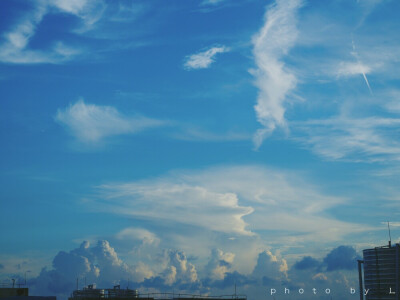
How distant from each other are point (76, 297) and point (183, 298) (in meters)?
33.0

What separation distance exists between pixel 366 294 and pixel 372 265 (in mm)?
10988

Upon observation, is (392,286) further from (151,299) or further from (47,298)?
(47,298)

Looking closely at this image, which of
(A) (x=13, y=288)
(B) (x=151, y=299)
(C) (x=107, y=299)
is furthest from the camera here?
(A) (x=13, y=288)

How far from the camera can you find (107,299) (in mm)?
154000

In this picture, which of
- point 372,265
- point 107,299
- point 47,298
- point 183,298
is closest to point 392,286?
point 372,265

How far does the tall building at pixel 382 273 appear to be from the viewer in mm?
185875

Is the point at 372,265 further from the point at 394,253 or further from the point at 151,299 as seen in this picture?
the point at 151,299

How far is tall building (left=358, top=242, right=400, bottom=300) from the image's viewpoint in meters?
186

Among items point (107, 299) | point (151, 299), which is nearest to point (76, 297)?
point (107, 299)

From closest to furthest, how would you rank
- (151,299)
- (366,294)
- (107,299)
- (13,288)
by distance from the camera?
(107,299), (151,299), (13,288), (366,294)

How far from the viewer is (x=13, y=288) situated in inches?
7092

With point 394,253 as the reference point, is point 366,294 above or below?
below

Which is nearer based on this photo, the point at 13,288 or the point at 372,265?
the point at 13,288

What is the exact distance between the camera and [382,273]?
7510 inches
